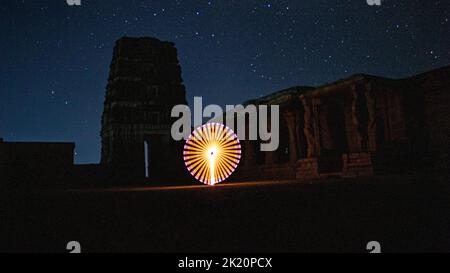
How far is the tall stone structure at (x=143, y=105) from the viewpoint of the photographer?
2789 cm

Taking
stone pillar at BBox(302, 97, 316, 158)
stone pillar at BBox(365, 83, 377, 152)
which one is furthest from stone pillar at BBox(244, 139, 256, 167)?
stone pillar at BBox(365, 83, 377, 152)

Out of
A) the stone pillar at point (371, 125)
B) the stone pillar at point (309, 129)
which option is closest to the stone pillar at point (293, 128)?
the stone pillar at point (309, 129)

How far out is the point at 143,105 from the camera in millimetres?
29281

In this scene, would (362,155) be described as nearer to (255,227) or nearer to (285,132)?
(285,132)

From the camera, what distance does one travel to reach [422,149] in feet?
47.3

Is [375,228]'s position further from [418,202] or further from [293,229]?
[418,202]

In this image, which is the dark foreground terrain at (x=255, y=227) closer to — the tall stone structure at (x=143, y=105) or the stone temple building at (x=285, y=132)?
the stone temple building at (x=285, y=132)

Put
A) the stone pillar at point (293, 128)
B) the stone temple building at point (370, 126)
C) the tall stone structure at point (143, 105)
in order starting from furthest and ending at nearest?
1. the tall stone structure at point (143, 105)
2. the stone pillar at point (293, 128)
3. the stone temple building at point (370, 126)

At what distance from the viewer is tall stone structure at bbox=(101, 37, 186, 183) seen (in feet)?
91.5

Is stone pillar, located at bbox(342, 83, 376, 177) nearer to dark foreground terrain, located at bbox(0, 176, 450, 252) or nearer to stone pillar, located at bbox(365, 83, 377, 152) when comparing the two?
stone pillar, located at bbox(365, 83, 377, 152)

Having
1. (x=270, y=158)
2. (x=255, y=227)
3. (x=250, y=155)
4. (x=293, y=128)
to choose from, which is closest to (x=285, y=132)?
(x=250, y=155)

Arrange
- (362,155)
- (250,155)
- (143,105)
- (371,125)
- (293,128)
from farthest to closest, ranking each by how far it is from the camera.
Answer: (143,105), (250,155), (293,128), (371,125), (362,155)

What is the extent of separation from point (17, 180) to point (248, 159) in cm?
1400
